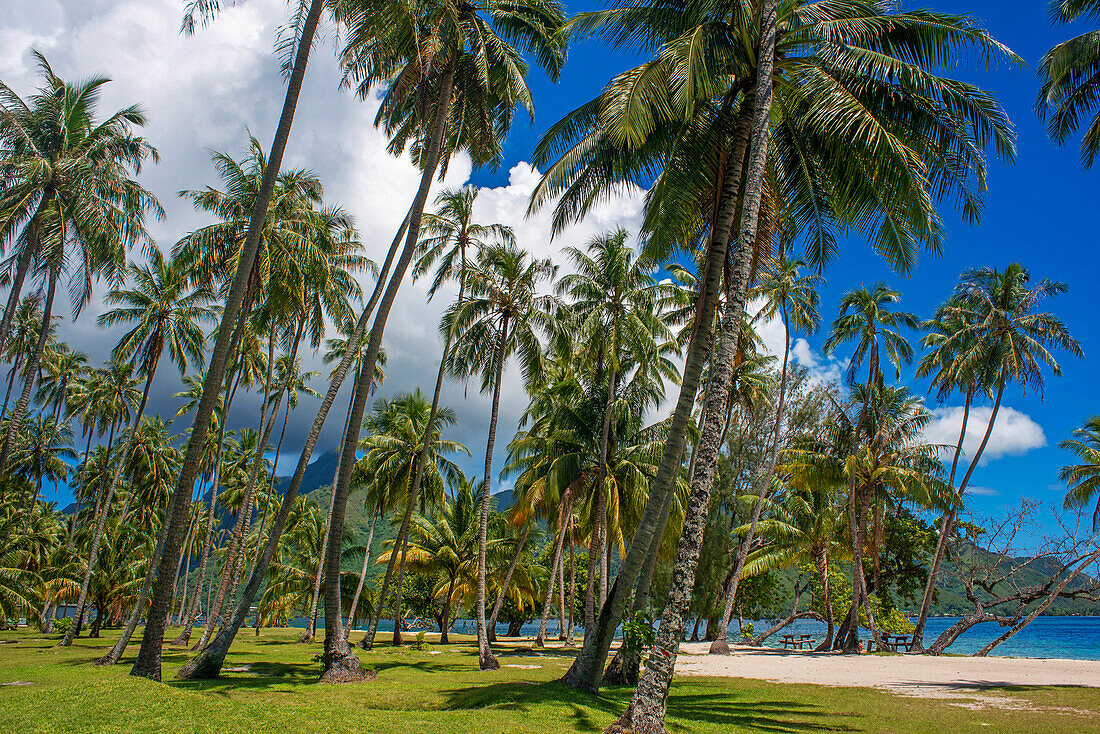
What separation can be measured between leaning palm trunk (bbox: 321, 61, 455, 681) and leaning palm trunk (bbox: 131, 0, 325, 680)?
278cm

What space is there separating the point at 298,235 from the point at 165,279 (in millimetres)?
8060

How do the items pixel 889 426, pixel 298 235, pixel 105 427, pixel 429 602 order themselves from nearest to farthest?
1. pixel 298 235
2. pixel 889 426
3. pixel 105 427
4. pixel 429 602

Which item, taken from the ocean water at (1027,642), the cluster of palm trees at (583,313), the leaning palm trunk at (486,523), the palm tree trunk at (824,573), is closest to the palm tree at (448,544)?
the cluster of palm trees at (583,313)

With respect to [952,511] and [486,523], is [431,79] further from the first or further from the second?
[952,511]

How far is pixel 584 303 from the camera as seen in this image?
22609mm

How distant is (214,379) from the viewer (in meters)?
11.7

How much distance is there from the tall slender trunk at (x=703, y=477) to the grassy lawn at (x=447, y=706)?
1008 mm

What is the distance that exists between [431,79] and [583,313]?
393 inches

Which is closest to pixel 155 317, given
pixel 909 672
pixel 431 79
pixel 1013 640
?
pixel 431 79

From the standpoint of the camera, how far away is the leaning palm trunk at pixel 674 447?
963 cm

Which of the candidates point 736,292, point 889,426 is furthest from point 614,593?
point 889,426

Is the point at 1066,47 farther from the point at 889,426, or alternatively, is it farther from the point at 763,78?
the point at 889,426

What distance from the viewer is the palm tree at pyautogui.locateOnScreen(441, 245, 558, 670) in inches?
802

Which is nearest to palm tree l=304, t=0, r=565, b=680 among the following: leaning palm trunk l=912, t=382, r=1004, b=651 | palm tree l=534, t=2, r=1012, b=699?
palm tree l=534, t=2, r=1012, b=699
